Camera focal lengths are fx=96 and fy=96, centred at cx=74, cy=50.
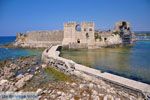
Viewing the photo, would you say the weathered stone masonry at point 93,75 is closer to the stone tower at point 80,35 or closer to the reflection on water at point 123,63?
the reflection on water at point 123,63

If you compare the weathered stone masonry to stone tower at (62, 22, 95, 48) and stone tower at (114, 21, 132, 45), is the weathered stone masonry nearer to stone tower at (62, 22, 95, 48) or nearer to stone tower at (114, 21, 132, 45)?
stone tower at (62, 22, 95, 48)

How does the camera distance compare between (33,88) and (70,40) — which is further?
(70,40)

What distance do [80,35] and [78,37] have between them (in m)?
0.65

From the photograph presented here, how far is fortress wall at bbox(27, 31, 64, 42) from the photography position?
24923mm

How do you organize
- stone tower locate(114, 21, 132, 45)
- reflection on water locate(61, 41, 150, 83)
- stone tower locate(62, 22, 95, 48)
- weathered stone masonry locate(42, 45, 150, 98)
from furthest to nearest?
stone tower locate(114, 21, 132, 45), stone tower locate(62, 22, 95, 48), reflection on water locate(61, 41, 150, 83), weathered stone masonry locate(42, 45, 150, 98)

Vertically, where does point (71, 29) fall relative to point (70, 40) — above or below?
above

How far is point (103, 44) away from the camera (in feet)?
76.2

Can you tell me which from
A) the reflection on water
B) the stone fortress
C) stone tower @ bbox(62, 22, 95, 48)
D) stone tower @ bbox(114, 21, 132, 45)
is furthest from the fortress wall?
stone tower @ bbox(114, 21, 132, 45)

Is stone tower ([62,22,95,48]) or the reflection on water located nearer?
the reflection on water

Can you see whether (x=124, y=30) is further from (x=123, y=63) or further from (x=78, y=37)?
(x=123, y=63)

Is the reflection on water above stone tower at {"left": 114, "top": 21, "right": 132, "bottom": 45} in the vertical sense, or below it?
below

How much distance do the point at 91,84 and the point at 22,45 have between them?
27895 millimetres

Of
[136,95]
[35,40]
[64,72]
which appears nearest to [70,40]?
[35,40]

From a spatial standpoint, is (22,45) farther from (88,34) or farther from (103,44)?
(103,44)
